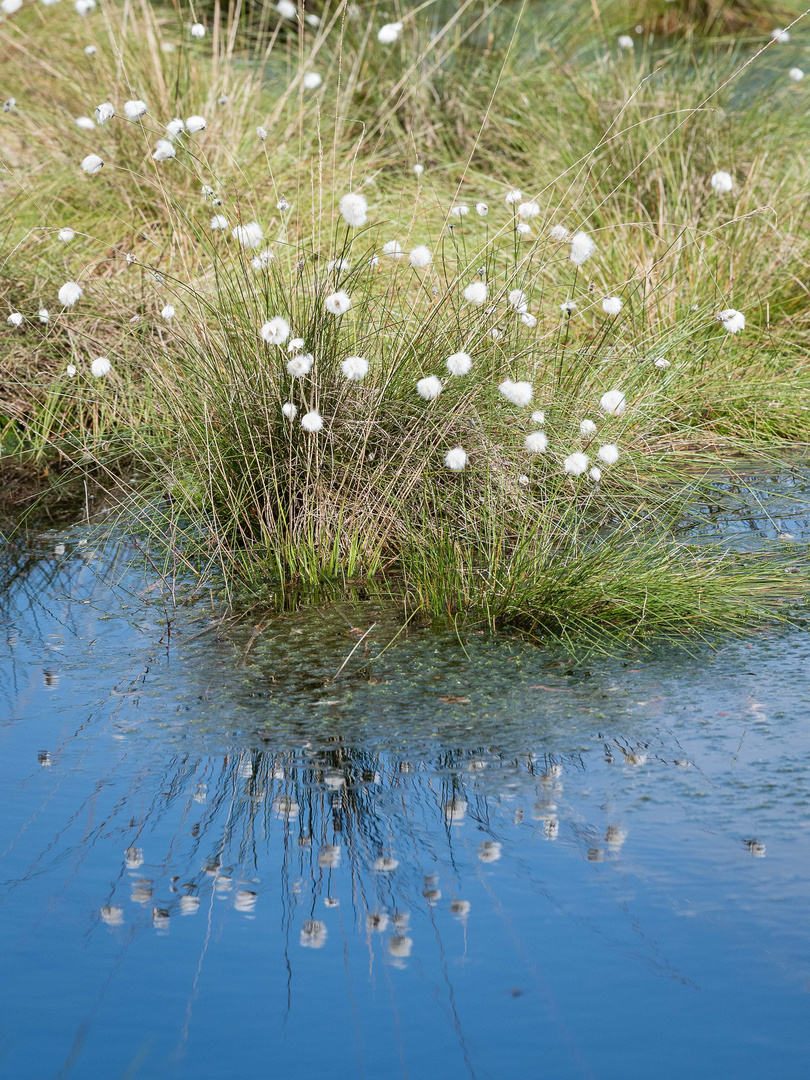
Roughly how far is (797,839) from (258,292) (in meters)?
2.17

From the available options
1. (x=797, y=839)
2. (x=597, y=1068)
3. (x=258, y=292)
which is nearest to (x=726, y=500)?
(x=258, y=292)

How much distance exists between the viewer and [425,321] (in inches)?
134

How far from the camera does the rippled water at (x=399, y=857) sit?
1757mm

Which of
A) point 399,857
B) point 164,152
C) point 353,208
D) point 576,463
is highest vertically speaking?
point 164,152

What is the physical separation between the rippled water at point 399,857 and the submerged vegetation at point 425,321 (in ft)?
1.17

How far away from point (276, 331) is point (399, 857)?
1464 millimetres

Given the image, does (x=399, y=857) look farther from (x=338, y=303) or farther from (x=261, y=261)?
(x=261, y=261)

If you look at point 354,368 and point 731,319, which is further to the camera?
point 731,319

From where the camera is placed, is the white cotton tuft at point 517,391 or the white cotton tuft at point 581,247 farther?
the white cotton tuft at point 581,247

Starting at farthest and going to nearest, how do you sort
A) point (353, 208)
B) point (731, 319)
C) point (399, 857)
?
point (731, 319)
point (353, 208)
point (399, 857)

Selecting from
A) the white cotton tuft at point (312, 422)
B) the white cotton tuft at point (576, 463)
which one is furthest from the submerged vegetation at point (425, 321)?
the white cotton tuft at point (312, 422)

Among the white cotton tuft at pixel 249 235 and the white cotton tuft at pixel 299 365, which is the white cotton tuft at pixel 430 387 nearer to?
the white cotton tuft at pixel 299 365

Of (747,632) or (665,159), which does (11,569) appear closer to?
(747,632)

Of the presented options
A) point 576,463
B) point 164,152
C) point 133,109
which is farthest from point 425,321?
point 133,109
